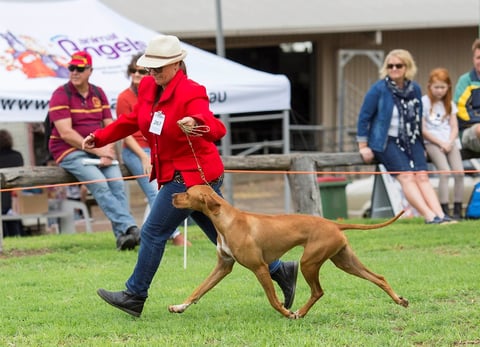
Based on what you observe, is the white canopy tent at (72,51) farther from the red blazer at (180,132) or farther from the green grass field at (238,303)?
the red blazer at (180,132)

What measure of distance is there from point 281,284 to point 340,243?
2.09 feet

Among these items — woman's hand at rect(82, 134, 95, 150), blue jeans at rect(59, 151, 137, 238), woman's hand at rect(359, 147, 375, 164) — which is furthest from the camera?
woman's hand at rect(359, 147, 375, 164)

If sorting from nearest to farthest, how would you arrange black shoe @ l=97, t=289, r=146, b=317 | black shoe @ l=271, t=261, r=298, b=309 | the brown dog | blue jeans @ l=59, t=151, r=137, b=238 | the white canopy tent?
the brown dog < black shoe @ l=97, t=289, r=146, b=317 < black shoe @ l=271, t=261, r=298, b=309 < blue jeans @ l=59, t=151, r=137, b=238 < the white canopy tent

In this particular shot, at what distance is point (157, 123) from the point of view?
263 inches

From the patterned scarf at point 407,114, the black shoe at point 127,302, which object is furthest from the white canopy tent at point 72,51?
the black shoe at point 127,302

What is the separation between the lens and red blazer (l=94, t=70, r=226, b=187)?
6.66 m

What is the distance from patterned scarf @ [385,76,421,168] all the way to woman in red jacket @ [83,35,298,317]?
465cm

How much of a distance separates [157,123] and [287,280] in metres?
1.45

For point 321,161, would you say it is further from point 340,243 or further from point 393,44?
point 393,44

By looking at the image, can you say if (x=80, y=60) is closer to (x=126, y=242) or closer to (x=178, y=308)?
(x=126, y=242)

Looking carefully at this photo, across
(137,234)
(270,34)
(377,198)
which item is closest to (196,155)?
(137,234)

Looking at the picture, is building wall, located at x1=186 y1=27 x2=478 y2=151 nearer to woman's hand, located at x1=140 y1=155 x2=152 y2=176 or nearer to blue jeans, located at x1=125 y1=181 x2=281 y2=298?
woman's hand, located at x1=140 y1=155 x2=152 y2=176

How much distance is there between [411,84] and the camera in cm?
1135

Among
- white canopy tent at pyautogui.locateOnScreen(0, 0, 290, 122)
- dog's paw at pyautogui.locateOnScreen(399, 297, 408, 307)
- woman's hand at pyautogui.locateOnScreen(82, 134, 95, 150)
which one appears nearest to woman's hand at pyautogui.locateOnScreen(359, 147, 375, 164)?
white canopy tent at pyautogui.locateOnScreen(0, 0, 290, 122)
